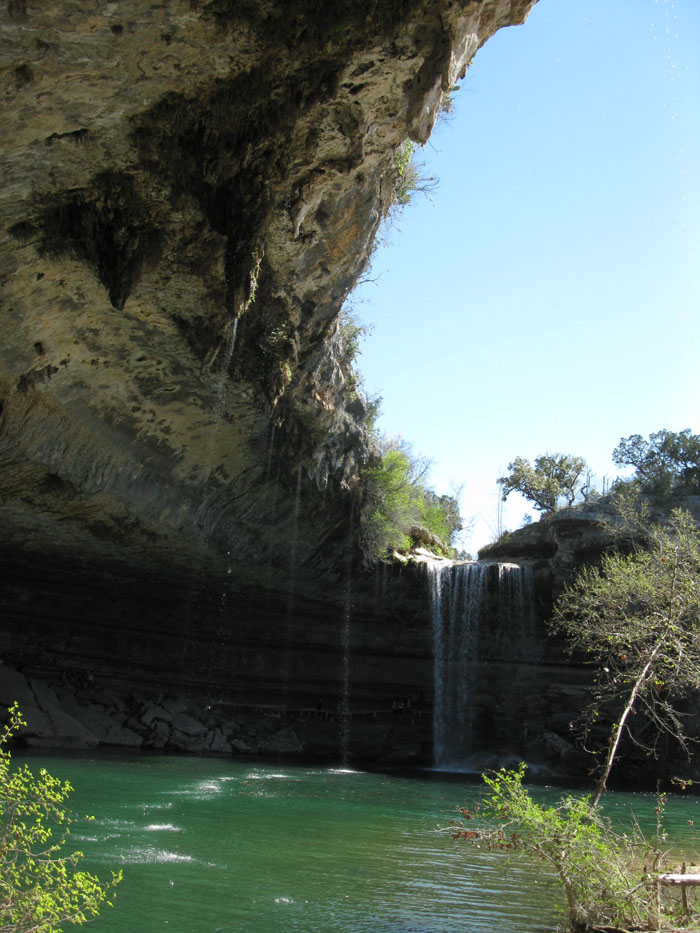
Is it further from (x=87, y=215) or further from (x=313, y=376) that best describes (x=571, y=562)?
(x=87, y=215)

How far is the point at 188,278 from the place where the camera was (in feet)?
35.8

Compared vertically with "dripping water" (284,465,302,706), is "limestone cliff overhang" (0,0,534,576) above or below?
above

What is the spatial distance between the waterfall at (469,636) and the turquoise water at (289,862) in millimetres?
8939

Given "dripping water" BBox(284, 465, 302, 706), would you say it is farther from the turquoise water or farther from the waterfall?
the turquoise water

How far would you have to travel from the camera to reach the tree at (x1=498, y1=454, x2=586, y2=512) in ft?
143

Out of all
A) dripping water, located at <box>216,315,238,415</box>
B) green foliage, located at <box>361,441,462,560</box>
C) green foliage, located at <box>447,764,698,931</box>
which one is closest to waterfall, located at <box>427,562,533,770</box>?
green foliage, located at <box>361,441,462,560</box>

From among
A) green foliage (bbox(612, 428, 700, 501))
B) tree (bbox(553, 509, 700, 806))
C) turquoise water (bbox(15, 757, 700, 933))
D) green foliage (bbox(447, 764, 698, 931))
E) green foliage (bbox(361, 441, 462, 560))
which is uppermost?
green foliage (bbox(612, 428, 700, 501))

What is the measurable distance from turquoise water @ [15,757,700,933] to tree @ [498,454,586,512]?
101ft

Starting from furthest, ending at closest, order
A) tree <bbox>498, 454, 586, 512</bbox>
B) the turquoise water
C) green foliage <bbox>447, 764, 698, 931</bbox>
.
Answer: tree <bbox>498, 454, 586, 512</bbox>, the turquoise water, green foliage <bbox>447, 764, 698, 931</bbox>

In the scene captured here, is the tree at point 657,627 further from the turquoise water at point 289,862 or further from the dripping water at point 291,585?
the dripping water at point 291,585

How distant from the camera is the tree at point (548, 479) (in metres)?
43.6

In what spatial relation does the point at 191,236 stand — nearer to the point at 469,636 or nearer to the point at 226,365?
the point at 226,365

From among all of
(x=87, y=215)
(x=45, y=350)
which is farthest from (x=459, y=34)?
(x=45, y=350)

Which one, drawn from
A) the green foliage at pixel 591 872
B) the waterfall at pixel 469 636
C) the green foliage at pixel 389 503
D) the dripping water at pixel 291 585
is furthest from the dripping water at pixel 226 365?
the waterfall at pixel 469 636
